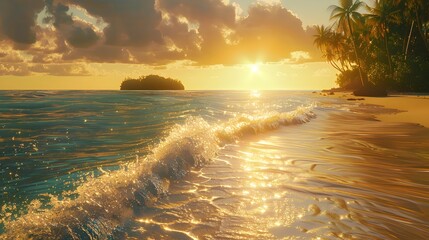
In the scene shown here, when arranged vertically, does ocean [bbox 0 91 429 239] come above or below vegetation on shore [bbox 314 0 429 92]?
below

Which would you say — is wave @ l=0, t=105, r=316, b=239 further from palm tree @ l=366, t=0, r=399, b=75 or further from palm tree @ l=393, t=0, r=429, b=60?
palm tree @ l=366, t=0, r=399, b=75

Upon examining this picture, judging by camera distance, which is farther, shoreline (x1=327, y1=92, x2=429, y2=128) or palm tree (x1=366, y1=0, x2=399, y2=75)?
palm tree (x1=366, y1=0, x2=399, y2=75)

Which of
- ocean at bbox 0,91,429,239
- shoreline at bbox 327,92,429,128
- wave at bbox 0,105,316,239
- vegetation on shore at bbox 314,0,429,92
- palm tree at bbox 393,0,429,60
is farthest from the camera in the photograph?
vegetation on shore at bbox 314,0,429,92

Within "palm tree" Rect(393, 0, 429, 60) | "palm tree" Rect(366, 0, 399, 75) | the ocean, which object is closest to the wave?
the ocean

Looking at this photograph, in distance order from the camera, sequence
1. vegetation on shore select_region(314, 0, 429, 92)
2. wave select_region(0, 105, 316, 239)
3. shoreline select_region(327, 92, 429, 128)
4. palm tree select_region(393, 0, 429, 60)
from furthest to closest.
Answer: vegetation on shore select_region(314, 0, 429, 92) → palm tree select_region(393, 0, 429, 60) → shoreline select_region(327, 92, 429, 128) → wave select_region(0, 105, 316, 239)

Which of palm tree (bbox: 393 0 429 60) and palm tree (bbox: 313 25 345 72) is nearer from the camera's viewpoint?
palm tree (bbox: 393 0 429 60)

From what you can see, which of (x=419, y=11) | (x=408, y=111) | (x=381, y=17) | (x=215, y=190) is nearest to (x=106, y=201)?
(x=215, y=190)

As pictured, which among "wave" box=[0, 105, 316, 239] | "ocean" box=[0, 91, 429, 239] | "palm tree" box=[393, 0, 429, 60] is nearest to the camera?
"wave" box=[0, 105, 316, 239]

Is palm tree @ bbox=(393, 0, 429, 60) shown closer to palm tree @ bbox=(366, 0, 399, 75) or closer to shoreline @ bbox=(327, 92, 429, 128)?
palm tree @ bbox=(366, 0, 399, 75)

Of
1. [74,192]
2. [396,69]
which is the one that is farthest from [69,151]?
[396,69]

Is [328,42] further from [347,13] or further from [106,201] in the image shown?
[106,201]

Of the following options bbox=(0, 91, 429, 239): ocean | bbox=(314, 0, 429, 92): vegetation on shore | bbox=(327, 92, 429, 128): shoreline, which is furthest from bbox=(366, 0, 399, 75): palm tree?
bbox=(0, 91, 429, 239): ocean

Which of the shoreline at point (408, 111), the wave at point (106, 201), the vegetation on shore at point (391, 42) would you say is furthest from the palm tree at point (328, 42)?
the wave at point (106, 201)

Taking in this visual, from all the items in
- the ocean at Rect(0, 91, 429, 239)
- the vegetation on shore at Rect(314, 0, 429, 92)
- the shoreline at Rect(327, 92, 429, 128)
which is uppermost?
the vegetation on shore at Rect(314, 0, 429, 92)
